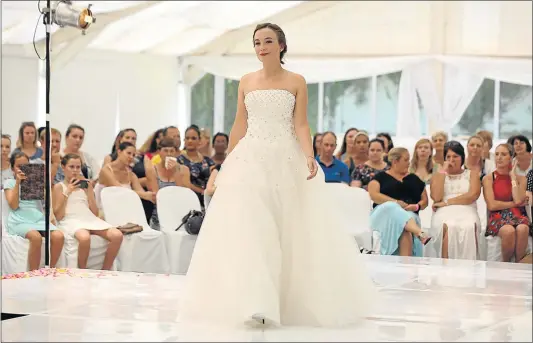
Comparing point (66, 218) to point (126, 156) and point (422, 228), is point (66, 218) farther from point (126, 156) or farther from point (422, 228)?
point (422, 228)

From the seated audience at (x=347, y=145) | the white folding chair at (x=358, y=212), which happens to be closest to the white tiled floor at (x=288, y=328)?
the white folding chair at (x=358, y=212)

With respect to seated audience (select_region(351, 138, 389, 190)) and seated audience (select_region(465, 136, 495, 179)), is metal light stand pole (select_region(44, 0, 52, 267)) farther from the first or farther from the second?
seated audience (select_region(465, 136, 495, 179))

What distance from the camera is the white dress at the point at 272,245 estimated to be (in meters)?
4.31

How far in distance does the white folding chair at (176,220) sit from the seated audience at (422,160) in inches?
82.9

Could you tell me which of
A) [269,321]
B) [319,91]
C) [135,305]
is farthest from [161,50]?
[269,321]

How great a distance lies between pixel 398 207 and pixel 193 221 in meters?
1.77

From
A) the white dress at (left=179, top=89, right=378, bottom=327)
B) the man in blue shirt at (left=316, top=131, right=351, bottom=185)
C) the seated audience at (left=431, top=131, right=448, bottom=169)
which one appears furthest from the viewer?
the seated audience at (left=431, top=131, right=448, bottom=169)

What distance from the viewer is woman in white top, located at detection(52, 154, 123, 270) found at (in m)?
7.28

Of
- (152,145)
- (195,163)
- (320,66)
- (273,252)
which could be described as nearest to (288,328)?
(273,252)

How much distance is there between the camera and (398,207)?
8008 mm

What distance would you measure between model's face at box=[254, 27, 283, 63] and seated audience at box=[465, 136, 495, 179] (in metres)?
4.12

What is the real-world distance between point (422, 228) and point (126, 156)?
267 centimetres

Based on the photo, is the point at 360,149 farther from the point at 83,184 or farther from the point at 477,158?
the point at 83,184

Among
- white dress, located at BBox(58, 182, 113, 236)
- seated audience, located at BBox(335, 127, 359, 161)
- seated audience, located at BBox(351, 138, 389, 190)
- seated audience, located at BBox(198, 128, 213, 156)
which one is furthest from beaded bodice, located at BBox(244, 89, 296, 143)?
seated audience, located at BBox(198, 128, 213, 156)
